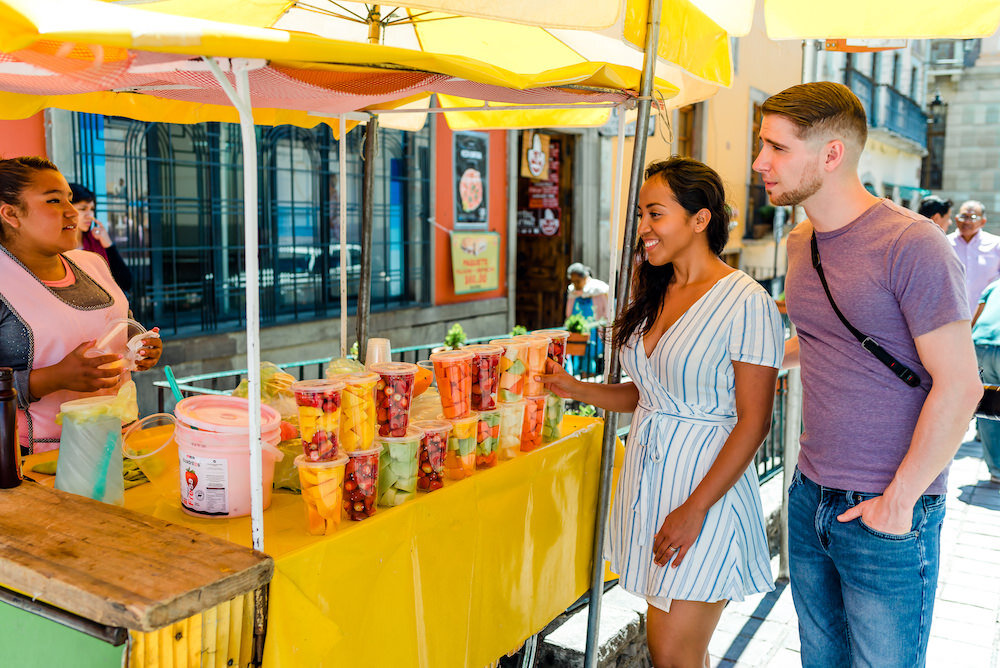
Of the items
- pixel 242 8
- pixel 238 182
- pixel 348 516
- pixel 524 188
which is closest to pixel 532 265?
pixel 524 188

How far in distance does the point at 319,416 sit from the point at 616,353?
4.31 feet

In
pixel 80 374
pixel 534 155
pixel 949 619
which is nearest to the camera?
pixel 80 374

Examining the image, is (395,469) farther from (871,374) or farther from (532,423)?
(871,374)

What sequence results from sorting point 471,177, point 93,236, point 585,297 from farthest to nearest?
1. point 471,177
2. point 585,297
3. point 93,236

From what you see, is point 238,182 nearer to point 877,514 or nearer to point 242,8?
point 242,8

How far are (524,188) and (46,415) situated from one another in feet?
33.7

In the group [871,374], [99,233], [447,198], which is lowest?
[871,374]

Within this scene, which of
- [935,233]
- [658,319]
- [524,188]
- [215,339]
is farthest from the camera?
[524,188]

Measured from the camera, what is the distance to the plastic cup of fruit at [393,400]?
225 centimetres

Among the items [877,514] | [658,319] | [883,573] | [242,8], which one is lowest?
[883,573]

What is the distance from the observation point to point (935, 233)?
1.97 metres

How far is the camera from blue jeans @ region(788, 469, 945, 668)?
82.2 inches

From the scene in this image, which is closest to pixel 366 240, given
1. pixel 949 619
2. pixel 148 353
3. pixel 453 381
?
pixel 148 353

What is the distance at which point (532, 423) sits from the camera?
9.36ft
